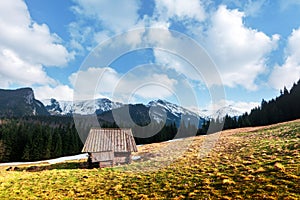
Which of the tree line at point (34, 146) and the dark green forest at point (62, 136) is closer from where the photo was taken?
the tree line at point (34, 146)

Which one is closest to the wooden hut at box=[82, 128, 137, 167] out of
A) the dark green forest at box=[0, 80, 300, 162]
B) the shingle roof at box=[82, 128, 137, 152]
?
the shingle roof at box=[82, 128, 137, 152]

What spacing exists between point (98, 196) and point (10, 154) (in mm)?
79668

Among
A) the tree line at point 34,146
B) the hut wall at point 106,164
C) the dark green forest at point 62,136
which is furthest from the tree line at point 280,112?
the hut wall at point 106,164

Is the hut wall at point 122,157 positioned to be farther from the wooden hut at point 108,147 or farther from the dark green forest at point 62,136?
the dark green forest at point 62,136

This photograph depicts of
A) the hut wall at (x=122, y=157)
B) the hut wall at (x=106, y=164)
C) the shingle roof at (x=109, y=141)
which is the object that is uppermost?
the shingle roof at (x=109, y=141)

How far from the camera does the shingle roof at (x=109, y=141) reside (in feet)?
109

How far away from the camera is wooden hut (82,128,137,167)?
1287 inches

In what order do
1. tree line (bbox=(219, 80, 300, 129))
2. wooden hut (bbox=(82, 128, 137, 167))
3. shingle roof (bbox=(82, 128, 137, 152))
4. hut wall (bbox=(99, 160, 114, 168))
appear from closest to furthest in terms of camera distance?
1. wooden hut (bbox=(82, 128, 137, 167))
2. hut wall (bbox=(99, 160, 114, 168))
3. shingle roof (bbox=(82, 128, 137, 152))
4. tree line (bbox=(219, 80, 300, 129))

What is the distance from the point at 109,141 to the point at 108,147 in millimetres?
1368

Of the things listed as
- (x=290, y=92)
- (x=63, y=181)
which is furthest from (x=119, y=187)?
(x=290, y=92)

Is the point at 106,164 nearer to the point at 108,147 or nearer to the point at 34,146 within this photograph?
the point at 108,147

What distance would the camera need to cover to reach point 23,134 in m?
86.5

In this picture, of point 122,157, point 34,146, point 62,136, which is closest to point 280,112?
point 122,157

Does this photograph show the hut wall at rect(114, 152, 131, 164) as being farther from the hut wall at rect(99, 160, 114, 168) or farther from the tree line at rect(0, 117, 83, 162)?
the tree line at rect(0, 117, 83, 162)
